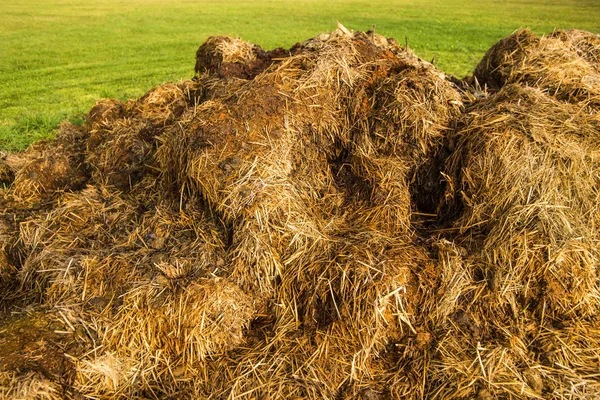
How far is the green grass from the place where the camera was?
31.8 feet

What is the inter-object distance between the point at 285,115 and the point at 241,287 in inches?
54.7

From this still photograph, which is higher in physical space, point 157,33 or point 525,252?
point 157,33

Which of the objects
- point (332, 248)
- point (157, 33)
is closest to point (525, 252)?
point (332, 248)

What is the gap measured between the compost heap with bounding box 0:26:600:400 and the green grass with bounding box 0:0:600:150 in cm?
406

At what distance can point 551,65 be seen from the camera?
156 inches

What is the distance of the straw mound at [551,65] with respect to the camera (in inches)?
147

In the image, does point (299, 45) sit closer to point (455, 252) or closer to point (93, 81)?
point (455, 252)

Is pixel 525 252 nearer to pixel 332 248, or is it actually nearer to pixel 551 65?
pixel 332 248

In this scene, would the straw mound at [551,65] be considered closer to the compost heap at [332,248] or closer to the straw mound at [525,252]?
the compost heap at [332,248]

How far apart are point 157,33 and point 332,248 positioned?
18834mm

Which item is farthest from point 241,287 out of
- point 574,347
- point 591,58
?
point 591,58

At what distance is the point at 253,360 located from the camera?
268cm

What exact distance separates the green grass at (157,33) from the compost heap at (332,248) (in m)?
4.06

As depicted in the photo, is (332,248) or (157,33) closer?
(332,248)
